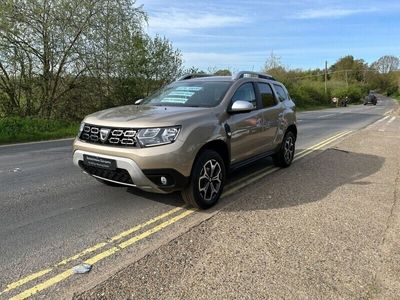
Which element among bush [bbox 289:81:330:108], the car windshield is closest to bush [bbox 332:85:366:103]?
bush [bbox 289:81:330:108]

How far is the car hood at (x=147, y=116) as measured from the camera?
458cm

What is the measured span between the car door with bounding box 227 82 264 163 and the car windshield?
0.86 feet

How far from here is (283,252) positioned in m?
3.83

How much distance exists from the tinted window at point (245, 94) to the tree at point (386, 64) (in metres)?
142

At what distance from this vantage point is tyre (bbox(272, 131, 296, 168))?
764cm

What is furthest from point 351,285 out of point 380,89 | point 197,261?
point 380,89

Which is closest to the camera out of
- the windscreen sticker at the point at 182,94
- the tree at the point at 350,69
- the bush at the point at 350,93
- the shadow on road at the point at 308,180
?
the shadow on road at the point at 308,180

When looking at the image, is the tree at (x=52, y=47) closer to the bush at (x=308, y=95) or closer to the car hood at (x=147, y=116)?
the car hood at (x=147, y=116)

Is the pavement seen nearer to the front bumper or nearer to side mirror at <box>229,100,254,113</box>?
the front bumper

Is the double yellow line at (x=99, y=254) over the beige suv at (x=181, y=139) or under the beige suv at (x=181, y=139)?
under

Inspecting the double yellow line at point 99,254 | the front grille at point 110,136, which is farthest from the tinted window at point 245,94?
the double yellow line at point 99,254

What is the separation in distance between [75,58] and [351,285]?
17.2 m

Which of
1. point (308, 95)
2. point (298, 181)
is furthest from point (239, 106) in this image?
point (308, 95)

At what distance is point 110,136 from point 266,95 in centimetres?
325
